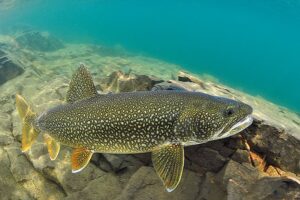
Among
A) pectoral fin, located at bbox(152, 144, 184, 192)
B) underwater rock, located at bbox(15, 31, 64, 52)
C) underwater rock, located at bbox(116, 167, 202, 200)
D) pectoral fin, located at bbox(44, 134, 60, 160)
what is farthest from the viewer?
underwater rock, located at bbox(15, 31, 64, 52)

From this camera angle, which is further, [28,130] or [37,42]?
[37,42]

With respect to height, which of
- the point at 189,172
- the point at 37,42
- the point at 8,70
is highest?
the point at 189,172

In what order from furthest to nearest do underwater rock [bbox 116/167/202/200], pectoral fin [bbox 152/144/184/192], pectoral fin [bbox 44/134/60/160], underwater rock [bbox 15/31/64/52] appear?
underwater rock [bbox 15/31/64/52]
pectoral fin [bbox 44/134/60/160]
underwater rock [bbox 116/167/202/200]
pectoral fin [bbox 152/144/184/192]

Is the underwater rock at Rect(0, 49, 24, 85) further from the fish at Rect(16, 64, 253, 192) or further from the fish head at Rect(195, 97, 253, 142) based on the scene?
the fish head at Rect(195, 97, 253, 142)

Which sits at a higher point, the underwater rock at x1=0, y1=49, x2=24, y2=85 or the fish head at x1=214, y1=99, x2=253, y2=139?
the fish head at x1=214, y1=99, x2=253, y2=139

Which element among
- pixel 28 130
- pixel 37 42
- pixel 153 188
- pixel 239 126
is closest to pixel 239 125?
pixel 239 126

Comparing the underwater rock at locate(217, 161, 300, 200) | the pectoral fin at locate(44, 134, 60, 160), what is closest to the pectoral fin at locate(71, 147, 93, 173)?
the pectoral fin at locate(44, 134, 60, 160)

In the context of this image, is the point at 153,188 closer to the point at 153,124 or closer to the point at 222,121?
the point at 153,124

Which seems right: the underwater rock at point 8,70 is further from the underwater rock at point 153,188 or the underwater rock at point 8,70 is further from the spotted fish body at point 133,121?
the underwater rock at point 153,188
